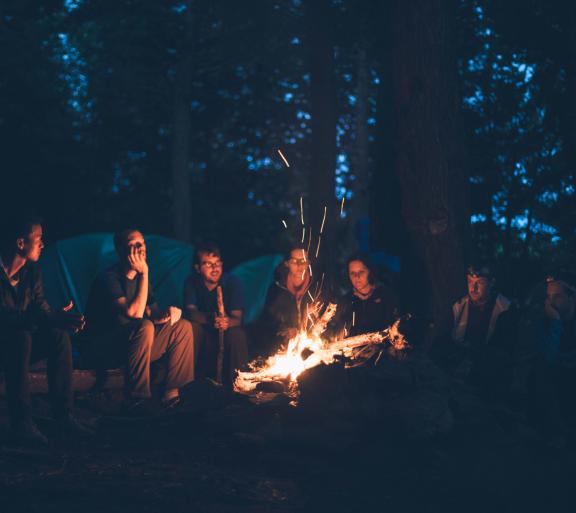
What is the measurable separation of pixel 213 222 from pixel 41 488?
18.2 metres

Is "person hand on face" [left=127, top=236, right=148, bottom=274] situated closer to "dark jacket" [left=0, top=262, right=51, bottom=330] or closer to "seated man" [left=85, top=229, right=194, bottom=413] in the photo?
"seated man" [left=85, top=229, right=194, bottom=413]

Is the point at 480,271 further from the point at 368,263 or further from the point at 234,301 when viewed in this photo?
the point at 234,301

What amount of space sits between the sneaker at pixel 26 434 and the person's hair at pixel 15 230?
1337 mm

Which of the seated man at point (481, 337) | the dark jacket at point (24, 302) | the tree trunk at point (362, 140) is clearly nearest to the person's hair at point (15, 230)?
the dark jacket at point (24, 302)

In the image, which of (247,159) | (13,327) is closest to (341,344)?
(13,327)

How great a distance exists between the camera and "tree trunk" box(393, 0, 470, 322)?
27.3 feet

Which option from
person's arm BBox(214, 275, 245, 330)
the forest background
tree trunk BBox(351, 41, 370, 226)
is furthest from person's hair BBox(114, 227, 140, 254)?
tree trunk BBox(351, 41, 370, 226)

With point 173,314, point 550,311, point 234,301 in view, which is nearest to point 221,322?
point 234,301

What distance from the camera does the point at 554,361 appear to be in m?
6.84

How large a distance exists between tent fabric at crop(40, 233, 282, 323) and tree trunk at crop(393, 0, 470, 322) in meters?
5.71

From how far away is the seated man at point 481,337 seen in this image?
24.4ft

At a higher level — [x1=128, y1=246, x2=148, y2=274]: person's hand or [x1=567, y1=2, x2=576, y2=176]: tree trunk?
[x1=567, y1=2, x2=576, y2=176]: tree trunk

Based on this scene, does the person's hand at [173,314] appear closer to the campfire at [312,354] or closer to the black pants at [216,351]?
the black pants at [216,351]

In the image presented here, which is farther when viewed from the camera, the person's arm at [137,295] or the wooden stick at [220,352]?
the wooden stick at [220,352]
